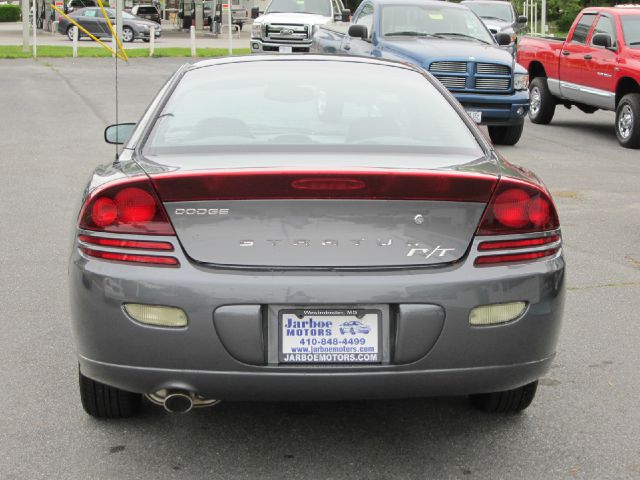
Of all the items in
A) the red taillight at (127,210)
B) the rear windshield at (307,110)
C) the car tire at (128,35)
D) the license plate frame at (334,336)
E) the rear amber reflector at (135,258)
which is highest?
the rear windshield at (307,110)

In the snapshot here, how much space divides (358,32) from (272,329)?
13.4m

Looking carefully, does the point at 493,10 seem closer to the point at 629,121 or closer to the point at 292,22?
the point at 292,22

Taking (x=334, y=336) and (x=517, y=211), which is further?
(x=517, y=211)

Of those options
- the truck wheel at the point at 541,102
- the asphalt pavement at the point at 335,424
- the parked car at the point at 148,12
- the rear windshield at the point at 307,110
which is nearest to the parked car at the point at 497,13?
the truck wheel at the point at 541,102

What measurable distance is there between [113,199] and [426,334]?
3.90 ft

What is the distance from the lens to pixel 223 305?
12.5 ft

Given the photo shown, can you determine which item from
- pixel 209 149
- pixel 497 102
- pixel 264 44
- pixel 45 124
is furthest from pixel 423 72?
pixel 264 44

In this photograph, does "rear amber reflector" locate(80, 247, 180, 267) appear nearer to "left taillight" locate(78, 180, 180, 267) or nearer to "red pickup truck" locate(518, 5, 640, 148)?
"left taillight" locate(78, 180, 180, 267)

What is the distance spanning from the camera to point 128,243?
3.96 metres

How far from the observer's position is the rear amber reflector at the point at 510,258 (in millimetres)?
3977

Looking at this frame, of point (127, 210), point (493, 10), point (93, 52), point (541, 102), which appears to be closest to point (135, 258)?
point (127, 210)

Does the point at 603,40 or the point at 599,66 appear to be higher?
the point at 603,40

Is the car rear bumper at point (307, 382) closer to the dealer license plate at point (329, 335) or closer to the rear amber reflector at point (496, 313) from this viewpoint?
the dealer license plate at point (329, 335)

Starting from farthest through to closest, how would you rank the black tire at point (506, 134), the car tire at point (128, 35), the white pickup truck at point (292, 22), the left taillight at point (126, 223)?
the car tire at point (128, 35), the white pickup truck at point (292, 22), the black tire at point (506, 134), the left taillight at point (126, 223)
